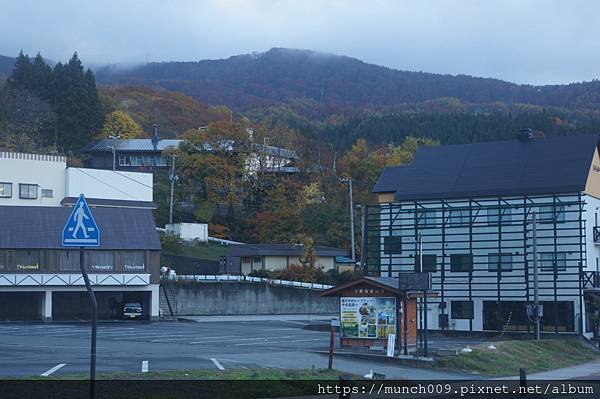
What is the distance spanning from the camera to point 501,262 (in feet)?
167

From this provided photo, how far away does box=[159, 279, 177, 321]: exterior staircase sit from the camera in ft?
196

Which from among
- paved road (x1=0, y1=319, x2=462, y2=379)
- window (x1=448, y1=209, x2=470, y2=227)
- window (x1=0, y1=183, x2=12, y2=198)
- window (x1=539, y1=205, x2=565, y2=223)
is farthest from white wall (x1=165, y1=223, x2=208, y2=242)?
window (x1=539, y1=205, x2=565, y2=223)

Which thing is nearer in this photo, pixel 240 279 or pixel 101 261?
pixel 101 261

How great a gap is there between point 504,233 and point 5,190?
1464 inches

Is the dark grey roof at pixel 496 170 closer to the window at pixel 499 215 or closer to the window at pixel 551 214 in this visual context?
the window at pixel 551 214

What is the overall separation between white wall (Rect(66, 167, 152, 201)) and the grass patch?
41.5 metres

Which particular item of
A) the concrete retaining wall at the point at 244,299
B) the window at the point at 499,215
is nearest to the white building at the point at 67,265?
the concrete retaining wall at the point at 244,299

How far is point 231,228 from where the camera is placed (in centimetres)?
8512

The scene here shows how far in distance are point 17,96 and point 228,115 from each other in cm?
4615

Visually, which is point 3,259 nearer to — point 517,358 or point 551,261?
point 551,261

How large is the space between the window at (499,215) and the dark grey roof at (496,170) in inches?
43.0

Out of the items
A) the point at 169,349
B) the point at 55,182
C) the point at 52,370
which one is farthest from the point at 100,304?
the point at 52,370

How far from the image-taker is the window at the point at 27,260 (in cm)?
5531

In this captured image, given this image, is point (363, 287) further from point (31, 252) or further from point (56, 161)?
point (56, 161)
